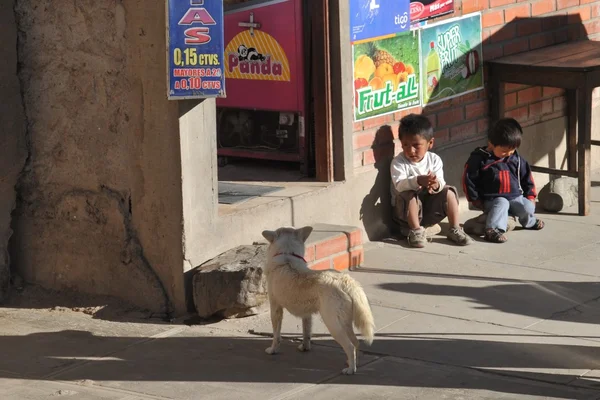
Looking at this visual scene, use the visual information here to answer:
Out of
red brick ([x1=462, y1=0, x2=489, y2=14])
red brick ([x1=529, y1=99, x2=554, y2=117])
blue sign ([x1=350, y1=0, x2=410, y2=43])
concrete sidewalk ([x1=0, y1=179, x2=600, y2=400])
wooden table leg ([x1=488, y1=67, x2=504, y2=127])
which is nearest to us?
concrete sidewalk ([x1=0, y1=179, x2=600, y2=400])

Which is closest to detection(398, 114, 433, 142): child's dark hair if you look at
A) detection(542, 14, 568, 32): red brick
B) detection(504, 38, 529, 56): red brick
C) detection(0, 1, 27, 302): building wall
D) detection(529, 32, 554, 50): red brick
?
detection(504, 38, 529, 56): red brick

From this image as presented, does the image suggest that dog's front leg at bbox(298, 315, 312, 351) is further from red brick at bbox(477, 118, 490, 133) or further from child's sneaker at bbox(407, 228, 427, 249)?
red brick at bbox(477, 118, 490, 133)

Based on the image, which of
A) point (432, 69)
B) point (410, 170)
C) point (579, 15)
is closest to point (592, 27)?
point (579, 15)

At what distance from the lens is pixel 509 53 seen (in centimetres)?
1000

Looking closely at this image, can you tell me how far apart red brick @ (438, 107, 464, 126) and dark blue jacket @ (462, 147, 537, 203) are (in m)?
0.47

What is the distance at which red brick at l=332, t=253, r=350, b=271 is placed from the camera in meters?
7.81

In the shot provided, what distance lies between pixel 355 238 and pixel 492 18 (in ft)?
9.61

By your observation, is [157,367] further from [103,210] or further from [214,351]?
[103,210]

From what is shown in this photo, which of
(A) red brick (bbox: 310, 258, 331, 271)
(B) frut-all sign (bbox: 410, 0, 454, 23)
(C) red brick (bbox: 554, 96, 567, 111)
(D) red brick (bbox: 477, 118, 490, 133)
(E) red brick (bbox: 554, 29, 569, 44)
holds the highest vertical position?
(B) frut-all sign (bbox: 410, 0, 454, 23)

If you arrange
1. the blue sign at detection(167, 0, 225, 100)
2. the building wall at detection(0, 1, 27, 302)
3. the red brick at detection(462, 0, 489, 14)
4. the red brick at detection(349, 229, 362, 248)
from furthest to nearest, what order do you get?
the red brick at detection(462, 0, 489, 14)
the red brick at detection(349, 229, 362, 248)
the building wall at detection(0, 1, 27, 302)
the blue sign at detection(167, 0, 225, 100)

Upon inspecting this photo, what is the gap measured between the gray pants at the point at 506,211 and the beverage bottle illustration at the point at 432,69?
109 cm

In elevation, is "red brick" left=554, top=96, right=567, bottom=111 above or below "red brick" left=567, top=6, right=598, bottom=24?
below

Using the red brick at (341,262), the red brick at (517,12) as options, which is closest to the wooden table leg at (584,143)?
the red brick at (517,12)

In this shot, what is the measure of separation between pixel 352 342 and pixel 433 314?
1238mm
